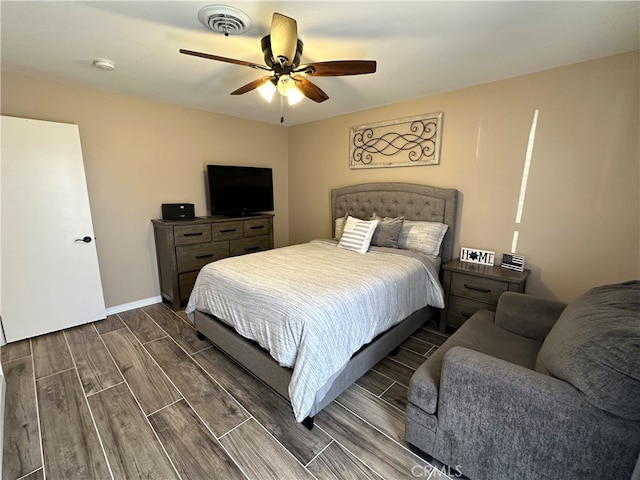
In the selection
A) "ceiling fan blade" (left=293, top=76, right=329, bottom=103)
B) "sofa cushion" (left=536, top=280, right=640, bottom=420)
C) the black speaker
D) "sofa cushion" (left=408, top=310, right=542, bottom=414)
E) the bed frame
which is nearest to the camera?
"sofa cushion" (left=536, top=280, right=640, bottom=420)

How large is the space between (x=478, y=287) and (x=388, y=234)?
3.27 feet

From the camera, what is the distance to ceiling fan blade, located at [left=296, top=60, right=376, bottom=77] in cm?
172

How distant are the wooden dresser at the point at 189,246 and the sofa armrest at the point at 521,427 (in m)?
2.99

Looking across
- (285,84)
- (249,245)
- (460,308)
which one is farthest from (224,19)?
(460,308)

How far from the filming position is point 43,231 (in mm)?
2633

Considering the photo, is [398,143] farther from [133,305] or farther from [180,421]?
[133,305]

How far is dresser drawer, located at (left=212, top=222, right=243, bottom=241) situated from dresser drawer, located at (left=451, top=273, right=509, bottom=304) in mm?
2696

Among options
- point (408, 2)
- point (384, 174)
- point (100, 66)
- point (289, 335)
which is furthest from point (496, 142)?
point (100, 66)

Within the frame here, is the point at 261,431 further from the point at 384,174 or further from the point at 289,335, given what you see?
the point at 384,174

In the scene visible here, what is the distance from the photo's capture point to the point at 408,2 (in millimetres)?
1548

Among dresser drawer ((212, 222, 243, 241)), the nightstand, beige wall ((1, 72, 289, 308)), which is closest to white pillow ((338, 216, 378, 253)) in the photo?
the nightstand

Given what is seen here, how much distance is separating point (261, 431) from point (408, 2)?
2655mm

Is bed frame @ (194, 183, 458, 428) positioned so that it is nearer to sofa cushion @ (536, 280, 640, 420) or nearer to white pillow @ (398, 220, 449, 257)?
white pillow @ (398, 220, 449, 257)

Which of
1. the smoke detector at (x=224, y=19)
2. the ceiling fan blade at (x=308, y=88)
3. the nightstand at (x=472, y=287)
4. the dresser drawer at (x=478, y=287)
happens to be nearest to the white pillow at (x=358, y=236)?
the nightstand at (x=472, y=287)
